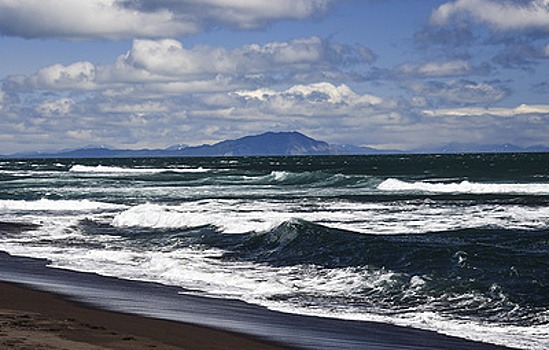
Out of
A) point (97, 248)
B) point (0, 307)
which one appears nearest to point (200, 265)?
point (97, 248)

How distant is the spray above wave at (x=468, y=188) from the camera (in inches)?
1837

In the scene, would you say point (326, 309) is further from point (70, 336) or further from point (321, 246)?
point (321, 246)

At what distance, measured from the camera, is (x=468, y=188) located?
49938mm

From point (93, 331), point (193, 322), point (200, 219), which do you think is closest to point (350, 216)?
point (200, 219)

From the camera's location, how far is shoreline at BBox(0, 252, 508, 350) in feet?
33.0

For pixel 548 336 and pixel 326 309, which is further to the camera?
pixel 326 309

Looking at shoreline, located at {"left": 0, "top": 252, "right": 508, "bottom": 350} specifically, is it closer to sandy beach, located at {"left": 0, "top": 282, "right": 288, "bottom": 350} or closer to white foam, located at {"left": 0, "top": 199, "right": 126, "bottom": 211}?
sandy beach, located at {"left": 0, "top": 282, "right": 288, "bottom": 350}

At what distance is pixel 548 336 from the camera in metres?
10.8

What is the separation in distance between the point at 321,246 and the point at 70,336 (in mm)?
10454

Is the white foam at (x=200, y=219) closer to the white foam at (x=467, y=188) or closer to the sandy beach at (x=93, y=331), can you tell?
the sandy beach at (x=93, y=331)

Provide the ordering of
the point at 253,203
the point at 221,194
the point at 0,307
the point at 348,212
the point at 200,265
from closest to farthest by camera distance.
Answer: the point at 0,307, the point at 200,265, the point at 348,212, the point at 253,203, the point at 221,194

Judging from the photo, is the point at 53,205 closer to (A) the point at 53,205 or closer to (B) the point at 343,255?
(A) the point at 53,205

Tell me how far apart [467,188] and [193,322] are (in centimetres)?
4079

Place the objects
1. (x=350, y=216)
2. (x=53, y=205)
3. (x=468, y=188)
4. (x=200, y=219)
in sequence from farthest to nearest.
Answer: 1. (x=468, y=188)
2. (x=53, y=205)
3. (x=350, y=216)
4. (x=200, y=219)
